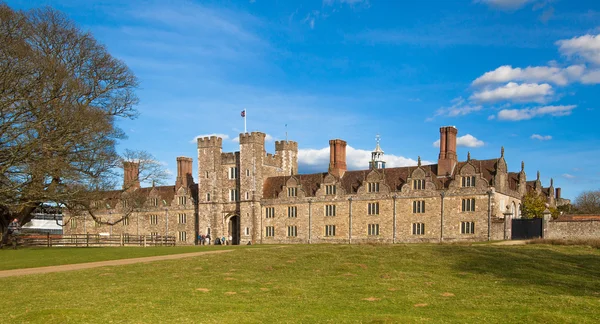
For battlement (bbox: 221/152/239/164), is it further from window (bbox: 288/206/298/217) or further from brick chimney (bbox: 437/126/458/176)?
brick chimney (bbox: 437/126/458/176)

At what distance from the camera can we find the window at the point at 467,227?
51372mm

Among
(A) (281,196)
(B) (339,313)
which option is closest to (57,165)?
(B) (339,313)

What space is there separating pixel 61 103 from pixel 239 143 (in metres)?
31.9

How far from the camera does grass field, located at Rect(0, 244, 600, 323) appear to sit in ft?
44.3

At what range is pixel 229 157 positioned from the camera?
218 feet

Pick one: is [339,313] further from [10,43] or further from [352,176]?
[352,176]

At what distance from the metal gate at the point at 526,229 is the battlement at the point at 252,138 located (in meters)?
28.1

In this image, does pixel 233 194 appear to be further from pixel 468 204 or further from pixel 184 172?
pixel 468 204

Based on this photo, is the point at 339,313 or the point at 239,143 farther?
the point at 239,143

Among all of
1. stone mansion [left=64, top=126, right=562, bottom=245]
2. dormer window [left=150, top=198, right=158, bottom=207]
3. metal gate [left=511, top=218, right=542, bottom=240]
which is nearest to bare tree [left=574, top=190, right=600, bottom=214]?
stone mansion [left=64, top=126, right=562, bottom=245]

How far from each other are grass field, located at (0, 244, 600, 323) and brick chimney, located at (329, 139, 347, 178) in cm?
3414

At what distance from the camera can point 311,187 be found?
6188cm

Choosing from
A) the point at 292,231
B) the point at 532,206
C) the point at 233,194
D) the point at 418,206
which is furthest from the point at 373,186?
the point at 233,194

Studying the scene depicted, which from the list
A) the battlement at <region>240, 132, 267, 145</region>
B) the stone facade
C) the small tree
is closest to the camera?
the stone facade
